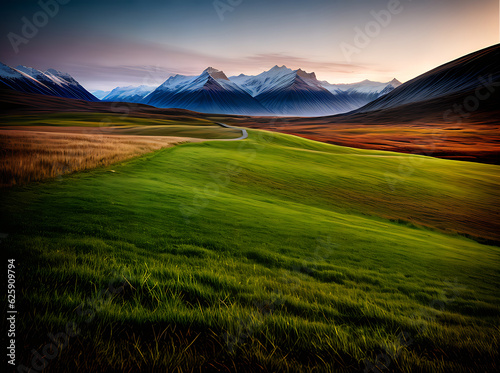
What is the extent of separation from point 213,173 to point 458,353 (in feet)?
69.0

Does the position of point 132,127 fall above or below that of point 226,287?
above

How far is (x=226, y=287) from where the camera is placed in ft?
14.4

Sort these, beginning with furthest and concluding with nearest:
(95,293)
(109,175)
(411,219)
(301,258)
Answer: (411,219) → (109,175) → (301,258) → (95,293)

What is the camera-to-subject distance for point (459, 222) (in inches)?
827

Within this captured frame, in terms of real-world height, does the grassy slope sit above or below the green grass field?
below

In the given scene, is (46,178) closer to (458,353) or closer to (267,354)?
(267,354)

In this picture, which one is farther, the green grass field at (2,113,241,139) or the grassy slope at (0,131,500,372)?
the green grass field at (2,113,241,139)

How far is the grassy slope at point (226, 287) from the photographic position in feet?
9.11

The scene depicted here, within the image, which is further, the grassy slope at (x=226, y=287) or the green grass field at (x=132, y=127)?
the green grass field at (x=132, y=127)

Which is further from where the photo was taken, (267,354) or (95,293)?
(95,293)

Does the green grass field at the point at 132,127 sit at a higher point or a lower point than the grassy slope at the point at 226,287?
higher

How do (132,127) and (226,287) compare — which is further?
(132,127)

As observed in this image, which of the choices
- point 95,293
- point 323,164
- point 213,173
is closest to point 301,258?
point 95,293

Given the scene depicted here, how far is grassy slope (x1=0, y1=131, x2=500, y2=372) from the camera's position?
2777 mm
